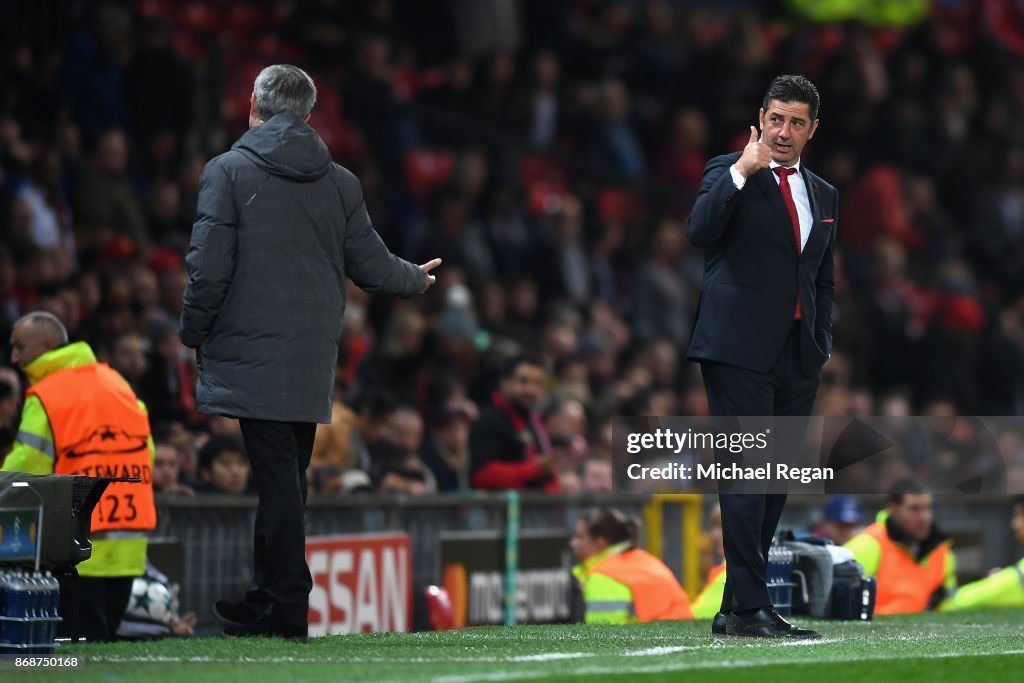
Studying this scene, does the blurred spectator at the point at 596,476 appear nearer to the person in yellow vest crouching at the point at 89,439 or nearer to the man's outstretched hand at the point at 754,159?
the person in yellow vest crouching at the point at 89,439

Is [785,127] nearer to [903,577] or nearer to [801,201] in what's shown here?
[801,201]

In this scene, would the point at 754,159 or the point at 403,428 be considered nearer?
the point at 754,159

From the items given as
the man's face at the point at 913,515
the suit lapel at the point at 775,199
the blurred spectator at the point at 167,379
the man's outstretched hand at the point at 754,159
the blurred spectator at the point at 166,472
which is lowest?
the man's face at the point at 913,515

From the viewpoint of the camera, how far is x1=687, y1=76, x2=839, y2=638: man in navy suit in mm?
7305

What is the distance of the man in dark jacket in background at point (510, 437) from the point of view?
41.0ft

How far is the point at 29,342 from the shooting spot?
8.63m

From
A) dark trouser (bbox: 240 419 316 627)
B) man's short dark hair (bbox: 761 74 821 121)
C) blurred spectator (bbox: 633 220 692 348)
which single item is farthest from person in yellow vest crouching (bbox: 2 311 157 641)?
blurred spectator (bbox: 633 220 692 348)

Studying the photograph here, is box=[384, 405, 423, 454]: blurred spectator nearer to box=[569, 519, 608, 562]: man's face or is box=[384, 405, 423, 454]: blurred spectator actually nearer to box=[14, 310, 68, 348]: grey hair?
box=[569, 519, 608, 562]: man's face

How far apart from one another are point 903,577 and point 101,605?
504cm

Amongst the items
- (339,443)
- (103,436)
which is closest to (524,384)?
(339,443)

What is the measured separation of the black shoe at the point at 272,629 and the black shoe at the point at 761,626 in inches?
64.5

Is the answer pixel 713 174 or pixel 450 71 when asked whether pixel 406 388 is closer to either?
pixel 450 71

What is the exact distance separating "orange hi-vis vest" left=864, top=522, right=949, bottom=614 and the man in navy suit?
4335 millimetres

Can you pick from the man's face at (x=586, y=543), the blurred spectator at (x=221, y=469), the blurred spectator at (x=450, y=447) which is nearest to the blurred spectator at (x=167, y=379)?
the blurred spectator at (x=221, y=469)
